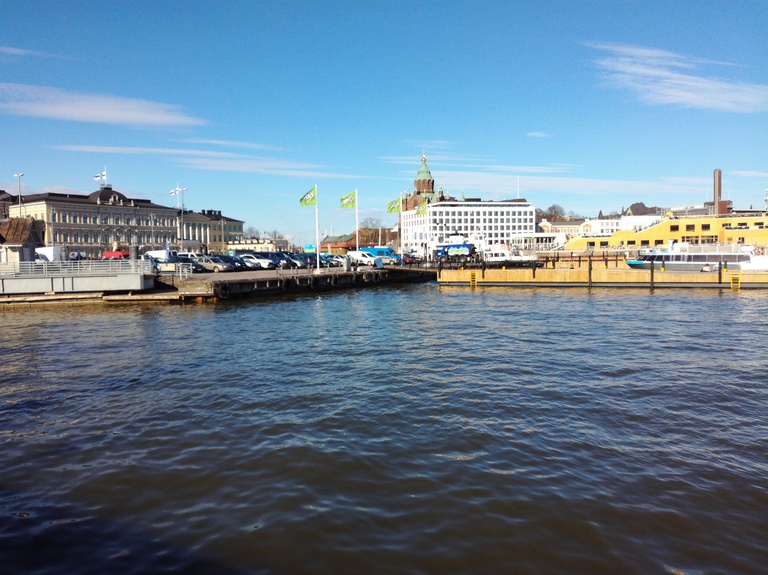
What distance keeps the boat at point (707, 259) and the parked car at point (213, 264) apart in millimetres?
42496

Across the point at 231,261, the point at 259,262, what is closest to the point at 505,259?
the point at 259,262

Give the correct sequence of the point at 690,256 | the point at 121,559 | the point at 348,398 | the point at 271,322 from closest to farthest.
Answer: the point at 121,559, the point at 348,398, the point at 271,322, the point at 690,256

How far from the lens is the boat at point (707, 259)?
54.5 metres

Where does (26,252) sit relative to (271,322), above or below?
above

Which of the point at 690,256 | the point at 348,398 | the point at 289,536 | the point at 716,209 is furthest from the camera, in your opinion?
the point at 716,209

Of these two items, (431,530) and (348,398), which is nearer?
(431,530)

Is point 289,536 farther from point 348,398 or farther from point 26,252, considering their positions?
point 26,252

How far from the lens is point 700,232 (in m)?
95.4

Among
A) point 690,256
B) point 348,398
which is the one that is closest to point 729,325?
point 348,398

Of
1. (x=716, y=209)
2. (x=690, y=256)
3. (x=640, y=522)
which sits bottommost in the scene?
(x=640, y=522)

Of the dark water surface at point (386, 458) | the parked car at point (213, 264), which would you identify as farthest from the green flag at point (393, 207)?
the dark water surface at point (386, 458)

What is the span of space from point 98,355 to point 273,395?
10323 mm

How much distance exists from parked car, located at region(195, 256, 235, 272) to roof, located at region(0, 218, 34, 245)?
51.3 feet

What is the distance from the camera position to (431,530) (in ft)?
26.7
